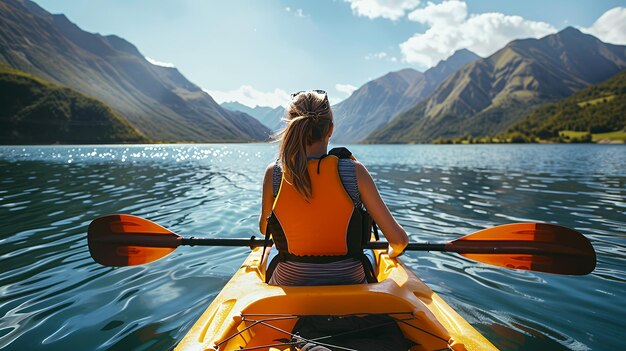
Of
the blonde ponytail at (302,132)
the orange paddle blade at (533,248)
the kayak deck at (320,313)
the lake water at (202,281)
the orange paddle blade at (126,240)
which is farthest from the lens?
the orange paddle blade at (126,240)

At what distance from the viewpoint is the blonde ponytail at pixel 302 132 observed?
2.88m

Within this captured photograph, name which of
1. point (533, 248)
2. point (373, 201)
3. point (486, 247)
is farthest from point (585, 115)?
point (373, 201)

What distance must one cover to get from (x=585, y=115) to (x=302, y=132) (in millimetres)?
180933

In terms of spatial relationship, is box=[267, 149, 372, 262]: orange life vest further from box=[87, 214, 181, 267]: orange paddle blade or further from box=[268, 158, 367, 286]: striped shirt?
box=[87, 214, 181, 267]: orange paddle blade

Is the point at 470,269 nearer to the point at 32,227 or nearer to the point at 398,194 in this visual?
the point at 398,194

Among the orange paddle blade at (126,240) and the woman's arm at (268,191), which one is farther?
the orange paddle blade at (126,240)

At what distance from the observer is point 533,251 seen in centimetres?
426

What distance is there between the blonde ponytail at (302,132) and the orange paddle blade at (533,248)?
8.07 feet

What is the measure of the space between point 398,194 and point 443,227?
6.14 m

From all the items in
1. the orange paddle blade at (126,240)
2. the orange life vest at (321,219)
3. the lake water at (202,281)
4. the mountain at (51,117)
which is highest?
the mountain at (51,117)

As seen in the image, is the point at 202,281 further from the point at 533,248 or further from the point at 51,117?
the point at 51,117

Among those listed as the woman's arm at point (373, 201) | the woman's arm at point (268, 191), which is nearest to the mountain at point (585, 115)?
the woman's arm at point (373, 201)

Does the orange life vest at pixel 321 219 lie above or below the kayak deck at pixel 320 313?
above

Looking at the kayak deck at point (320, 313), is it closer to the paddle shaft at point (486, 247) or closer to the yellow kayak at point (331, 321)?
the yellow kayak at point (331, 321)
